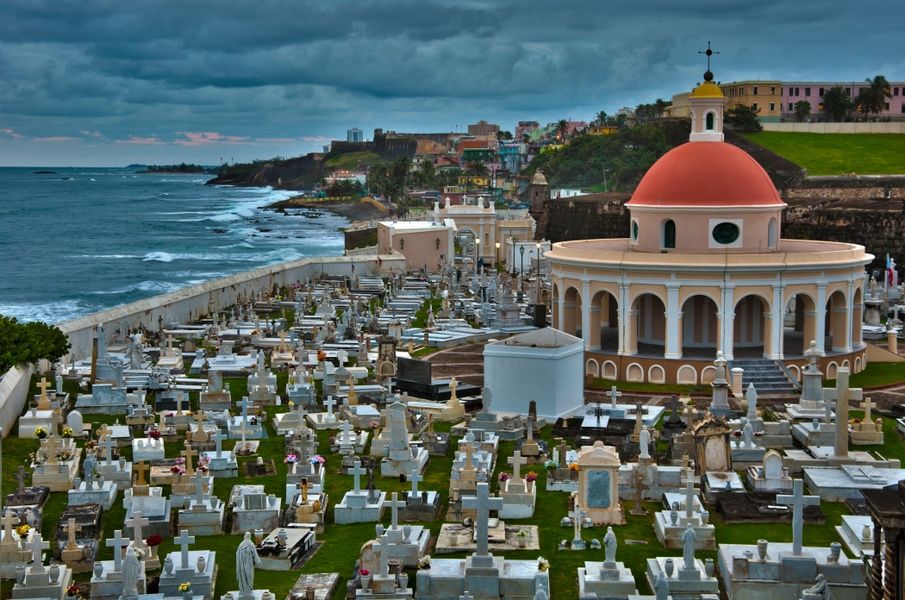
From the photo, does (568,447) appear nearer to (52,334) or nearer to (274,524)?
(274,524)

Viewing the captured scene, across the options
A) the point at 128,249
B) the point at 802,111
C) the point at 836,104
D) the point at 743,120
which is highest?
the point at 836,104

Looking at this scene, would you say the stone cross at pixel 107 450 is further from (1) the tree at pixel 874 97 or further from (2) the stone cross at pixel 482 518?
(1) the tree at pixel 874 97

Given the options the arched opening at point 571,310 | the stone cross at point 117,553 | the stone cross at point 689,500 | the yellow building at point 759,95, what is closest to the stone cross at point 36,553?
the stone cross at point 117,553

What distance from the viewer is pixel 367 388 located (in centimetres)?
2964

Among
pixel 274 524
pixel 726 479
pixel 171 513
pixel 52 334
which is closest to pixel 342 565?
pixel 274 524

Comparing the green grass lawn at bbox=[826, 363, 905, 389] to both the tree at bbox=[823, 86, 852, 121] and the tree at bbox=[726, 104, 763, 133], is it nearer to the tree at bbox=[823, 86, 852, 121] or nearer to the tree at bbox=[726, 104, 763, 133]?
the tree at bbox=[726, 104, 763, 133]

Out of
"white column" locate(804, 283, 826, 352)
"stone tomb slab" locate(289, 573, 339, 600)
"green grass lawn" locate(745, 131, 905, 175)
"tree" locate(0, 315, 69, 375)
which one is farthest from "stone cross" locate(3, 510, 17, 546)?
"green grass lawn" locate(745, 131, 905, 175)

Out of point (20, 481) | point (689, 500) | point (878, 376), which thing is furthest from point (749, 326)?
point (20, 481)

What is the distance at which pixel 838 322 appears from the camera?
3297 cm

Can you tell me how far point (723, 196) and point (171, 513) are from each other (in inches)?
748

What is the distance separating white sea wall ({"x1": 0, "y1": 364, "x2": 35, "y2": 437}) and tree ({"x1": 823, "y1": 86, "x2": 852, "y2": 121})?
95.0 metres

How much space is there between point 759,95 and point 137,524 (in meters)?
105

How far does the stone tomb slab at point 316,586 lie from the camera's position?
1550 centimetres

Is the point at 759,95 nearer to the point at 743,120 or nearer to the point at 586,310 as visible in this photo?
the point at 743,120
